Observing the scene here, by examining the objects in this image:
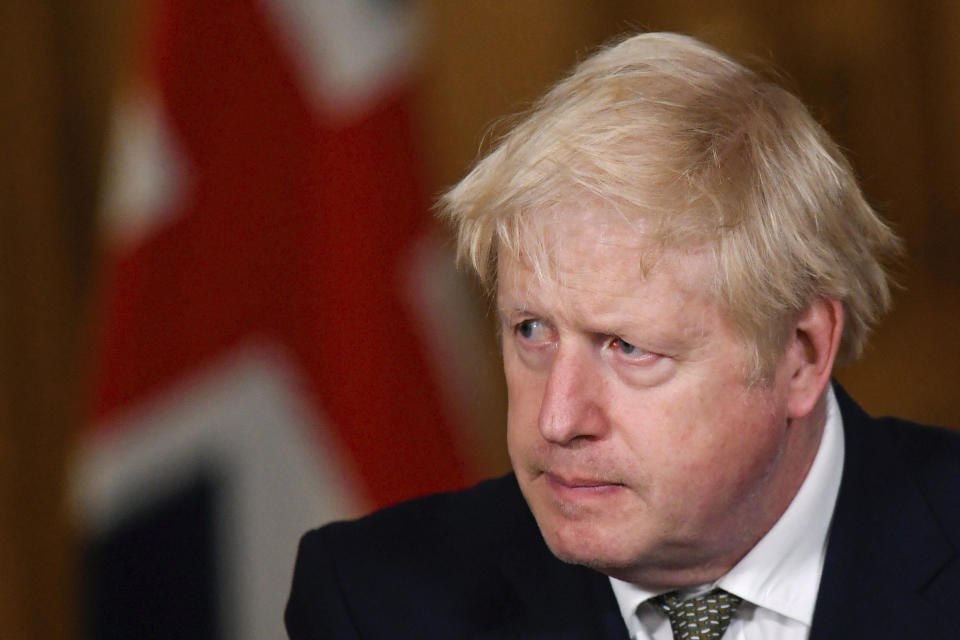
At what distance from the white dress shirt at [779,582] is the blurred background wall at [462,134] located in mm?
1138

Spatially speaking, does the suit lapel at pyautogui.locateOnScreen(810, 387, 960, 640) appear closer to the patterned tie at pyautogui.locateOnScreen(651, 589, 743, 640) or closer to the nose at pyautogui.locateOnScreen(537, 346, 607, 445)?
the patterned tie at pyautogui.locateOnScreen(651, 589, 743, 640)

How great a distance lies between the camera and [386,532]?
6.10ft

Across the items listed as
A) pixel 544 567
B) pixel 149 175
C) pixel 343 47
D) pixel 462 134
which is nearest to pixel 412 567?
pixel 544 567

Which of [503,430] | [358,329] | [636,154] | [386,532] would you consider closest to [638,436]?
[636,154]

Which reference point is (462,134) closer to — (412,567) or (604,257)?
(412,567)

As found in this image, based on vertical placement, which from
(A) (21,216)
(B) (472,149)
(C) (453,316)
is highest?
(A) (21,216)

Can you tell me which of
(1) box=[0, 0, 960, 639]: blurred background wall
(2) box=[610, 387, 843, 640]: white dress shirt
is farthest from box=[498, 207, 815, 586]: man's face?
(1) box=[0, 0, 960, 639]: blurred background wall

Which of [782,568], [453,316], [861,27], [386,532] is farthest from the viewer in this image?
[861,27]

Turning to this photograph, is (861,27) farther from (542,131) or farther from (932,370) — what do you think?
(542,131)

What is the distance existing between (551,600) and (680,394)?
43cm

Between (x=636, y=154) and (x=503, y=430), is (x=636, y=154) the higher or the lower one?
the higher one

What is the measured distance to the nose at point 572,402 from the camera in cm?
140

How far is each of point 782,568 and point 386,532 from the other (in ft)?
1.84

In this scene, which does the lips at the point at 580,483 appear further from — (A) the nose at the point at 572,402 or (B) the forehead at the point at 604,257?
(B) the forehead at the point at 604,257
